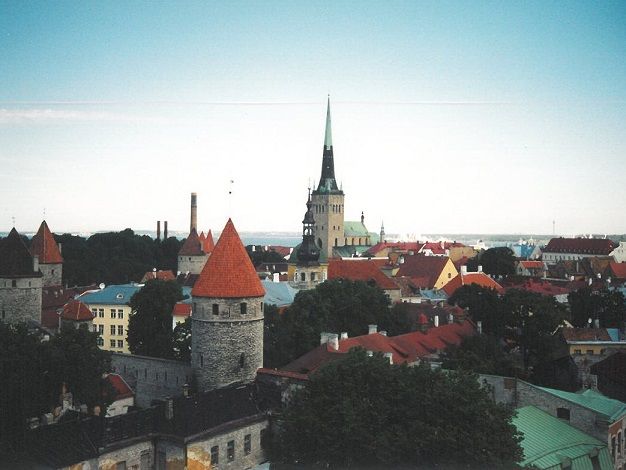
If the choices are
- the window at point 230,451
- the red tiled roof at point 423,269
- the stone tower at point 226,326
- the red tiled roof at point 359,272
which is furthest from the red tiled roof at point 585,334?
the red tiled roof at point 423,269

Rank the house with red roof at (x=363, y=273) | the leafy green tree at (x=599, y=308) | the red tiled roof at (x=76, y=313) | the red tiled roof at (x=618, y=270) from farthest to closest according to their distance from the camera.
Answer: the red tiled roof at (x=618, y=270)
the house with red roof at (x=363, y=273)
the leafy green tree at (x=599, y=308)
the red tiled roof at (x=76, y=313)

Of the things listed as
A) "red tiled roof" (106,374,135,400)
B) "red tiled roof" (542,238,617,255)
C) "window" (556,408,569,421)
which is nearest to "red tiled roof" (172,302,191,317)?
"red tiled roof" (106,374,135,400)

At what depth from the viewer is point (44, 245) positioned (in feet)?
192

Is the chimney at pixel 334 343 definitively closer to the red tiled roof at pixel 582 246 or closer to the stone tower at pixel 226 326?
the stone tower at pixel 226 326

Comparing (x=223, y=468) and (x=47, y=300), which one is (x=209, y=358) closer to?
(x=223, y=468)

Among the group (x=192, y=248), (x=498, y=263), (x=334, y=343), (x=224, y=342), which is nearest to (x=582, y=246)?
(x=498, y=263)

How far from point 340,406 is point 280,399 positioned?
7.30 metres

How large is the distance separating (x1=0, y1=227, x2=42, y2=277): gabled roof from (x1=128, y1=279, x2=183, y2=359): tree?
6.85 meters

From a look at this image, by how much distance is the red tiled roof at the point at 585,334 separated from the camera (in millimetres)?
39906

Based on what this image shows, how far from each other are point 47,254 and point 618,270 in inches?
2515

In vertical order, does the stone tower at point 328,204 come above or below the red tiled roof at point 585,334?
above

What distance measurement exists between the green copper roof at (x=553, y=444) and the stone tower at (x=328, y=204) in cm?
8355

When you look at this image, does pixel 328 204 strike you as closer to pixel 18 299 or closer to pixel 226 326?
pixel 18 299

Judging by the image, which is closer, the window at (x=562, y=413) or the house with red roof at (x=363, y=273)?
the window at (x=562, y=413)
